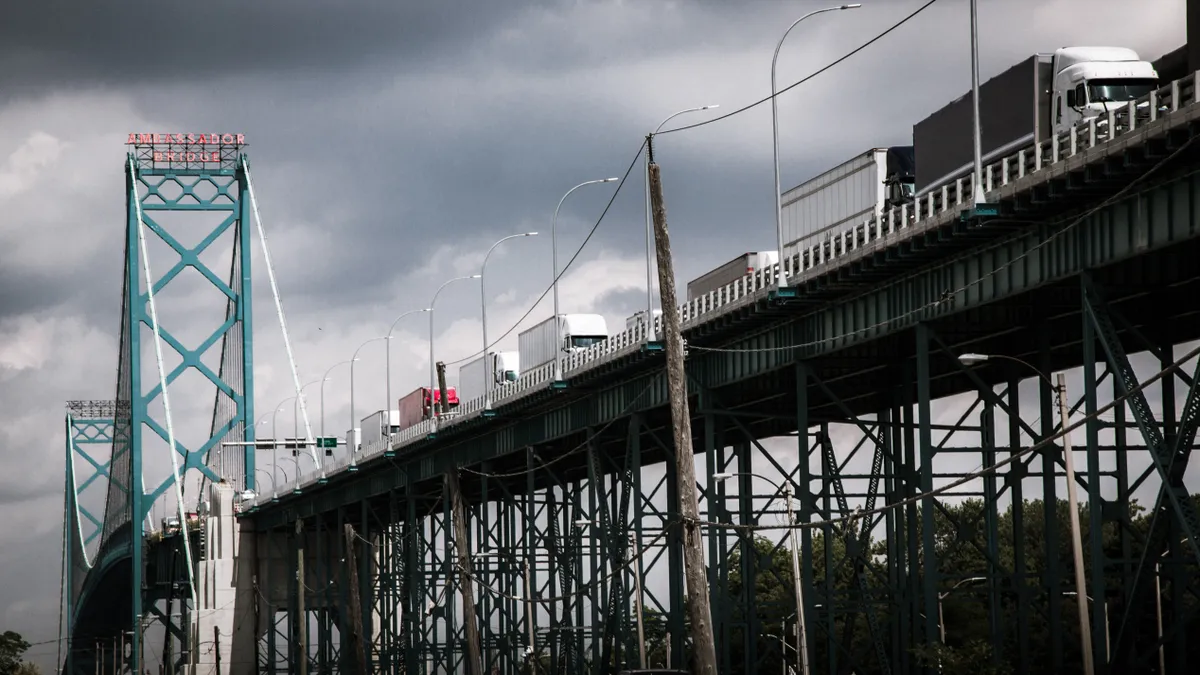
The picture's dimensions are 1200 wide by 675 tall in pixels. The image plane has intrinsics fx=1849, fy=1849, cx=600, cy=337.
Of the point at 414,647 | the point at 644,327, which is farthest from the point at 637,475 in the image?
the point at 414,647

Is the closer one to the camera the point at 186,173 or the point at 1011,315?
the point at 1011,315

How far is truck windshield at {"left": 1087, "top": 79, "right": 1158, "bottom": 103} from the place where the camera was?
36.3 m

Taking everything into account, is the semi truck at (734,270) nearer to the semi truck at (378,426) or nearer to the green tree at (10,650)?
the semi truck at (378,426)

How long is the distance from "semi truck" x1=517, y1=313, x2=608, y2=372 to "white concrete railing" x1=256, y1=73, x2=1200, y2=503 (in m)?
2.03

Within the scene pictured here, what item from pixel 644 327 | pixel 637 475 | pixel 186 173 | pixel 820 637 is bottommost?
pixel 820 637

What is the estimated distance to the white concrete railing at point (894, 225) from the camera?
33.2 metres

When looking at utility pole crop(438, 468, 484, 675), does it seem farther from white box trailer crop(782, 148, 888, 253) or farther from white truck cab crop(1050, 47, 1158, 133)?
white truck cab crop(1050, 47, 1158, 133)

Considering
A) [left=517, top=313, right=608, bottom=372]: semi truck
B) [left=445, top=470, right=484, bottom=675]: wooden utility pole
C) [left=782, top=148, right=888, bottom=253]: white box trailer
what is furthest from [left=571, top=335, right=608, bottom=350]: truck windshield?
[left=782, top=148, right=888, bottom=253]: white box trailer

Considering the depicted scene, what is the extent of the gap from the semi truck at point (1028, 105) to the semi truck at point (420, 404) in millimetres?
46319

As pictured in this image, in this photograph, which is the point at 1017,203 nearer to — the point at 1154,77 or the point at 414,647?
the point at 1154,77

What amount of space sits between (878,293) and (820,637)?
42698 millimetres

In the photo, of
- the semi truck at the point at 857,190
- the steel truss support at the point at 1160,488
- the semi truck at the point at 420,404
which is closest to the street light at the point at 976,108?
the steel truss support at the point at 1160,488

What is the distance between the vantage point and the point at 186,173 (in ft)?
419

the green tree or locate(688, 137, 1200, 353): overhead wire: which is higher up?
locate(688, 137, 1200, 353): overhead wire
